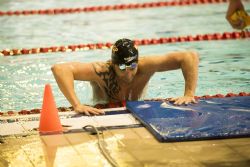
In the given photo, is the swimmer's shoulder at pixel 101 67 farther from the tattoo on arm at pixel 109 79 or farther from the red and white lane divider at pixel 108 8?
the red and white lane divider at pixel 108 8

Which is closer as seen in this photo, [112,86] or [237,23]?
[237,23]

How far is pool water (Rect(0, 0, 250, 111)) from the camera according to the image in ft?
23.1

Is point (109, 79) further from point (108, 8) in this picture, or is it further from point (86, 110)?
point (108, 8)

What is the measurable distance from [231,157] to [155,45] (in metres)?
5.23

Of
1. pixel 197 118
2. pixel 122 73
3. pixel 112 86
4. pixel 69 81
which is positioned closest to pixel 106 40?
pixel 112 86

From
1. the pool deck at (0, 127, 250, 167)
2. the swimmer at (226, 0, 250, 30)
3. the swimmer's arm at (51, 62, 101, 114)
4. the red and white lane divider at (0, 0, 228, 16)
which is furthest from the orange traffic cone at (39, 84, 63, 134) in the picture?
the red and white lane divider at (0, 0, 228, 16)

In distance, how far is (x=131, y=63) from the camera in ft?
16.7

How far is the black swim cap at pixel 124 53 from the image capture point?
505 cm

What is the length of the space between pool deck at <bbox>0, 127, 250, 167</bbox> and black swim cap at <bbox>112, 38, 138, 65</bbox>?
2.56 ft

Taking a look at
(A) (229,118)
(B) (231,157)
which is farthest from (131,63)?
(B) (231,157)

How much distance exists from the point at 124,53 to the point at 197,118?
2.99 feet

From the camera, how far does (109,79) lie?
213 inches

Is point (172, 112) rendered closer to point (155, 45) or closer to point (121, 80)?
point (121, 80)

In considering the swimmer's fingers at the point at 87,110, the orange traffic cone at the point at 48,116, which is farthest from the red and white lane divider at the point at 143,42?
the orange traffic cone at the point at 48,116
